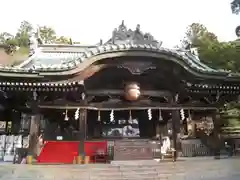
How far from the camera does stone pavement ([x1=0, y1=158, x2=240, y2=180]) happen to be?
8.15 metres

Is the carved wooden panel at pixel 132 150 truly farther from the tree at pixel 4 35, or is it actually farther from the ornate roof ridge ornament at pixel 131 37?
the tree at pixel 4 35

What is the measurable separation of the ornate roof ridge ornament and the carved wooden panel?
3926 mm

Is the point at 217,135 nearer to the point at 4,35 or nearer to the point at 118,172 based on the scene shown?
the point at 118,172

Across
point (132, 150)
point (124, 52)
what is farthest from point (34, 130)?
point (124, 52)

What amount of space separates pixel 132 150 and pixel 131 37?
14.7 feet

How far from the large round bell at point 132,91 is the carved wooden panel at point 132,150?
1792 mm

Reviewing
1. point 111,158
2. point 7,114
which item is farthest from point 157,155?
point 7,114

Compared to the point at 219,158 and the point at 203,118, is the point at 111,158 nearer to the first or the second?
the point at 219,158

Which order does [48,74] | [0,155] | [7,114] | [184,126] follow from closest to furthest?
[48,74]
[0,155]
[7,114]
[184,126]

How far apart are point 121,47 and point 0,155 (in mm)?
6378

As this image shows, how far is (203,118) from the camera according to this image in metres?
13.3

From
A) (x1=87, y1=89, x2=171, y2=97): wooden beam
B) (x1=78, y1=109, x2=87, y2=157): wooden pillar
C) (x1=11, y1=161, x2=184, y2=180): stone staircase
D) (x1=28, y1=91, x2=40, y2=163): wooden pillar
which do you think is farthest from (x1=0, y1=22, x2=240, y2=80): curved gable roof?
(x1=11, y1=161, x2=184, y2=180): stone staircase

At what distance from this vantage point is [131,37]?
988cm

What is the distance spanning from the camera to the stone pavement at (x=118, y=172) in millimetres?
8148
